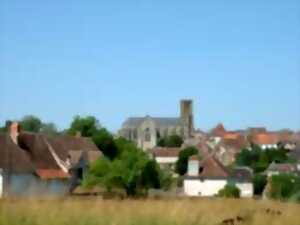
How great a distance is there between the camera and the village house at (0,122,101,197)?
42844 millimetres

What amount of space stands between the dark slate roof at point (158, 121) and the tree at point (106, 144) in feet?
354

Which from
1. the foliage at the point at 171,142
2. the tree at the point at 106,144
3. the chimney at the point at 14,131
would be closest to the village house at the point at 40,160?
the chimney at the point at 14,131

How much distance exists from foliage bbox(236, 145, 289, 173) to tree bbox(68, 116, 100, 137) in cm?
3157

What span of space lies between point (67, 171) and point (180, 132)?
143736 mm

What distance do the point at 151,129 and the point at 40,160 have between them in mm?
131077

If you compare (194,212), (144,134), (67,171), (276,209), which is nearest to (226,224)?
(194,212)

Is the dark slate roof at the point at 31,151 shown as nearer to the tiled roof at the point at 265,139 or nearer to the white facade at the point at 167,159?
the white facade at the point at 167,159

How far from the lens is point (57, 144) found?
59.2 metres

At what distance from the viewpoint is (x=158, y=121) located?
196 metres

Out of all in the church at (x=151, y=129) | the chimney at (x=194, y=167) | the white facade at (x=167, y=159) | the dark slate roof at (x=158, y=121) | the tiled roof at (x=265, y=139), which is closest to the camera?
the chimney at (x=194, y=167)

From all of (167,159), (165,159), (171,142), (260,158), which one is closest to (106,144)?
(260,158)

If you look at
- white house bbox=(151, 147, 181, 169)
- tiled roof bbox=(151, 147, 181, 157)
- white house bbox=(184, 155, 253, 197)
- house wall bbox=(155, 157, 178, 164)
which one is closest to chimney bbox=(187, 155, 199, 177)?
white house bbox=(184, 155, 253, 197)

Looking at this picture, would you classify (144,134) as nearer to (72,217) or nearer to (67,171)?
(67,171)

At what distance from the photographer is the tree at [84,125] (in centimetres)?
8212
